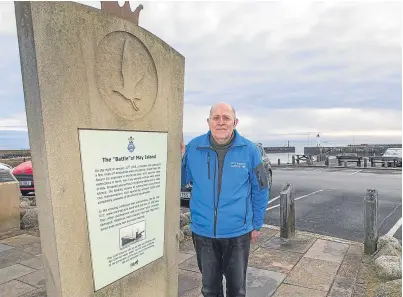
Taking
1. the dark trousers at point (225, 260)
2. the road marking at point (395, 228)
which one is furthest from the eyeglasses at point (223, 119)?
the road marking at point (395, 228)

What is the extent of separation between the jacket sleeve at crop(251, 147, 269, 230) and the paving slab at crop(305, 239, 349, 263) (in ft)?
7.85

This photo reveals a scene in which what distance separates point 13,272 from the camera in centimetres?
444

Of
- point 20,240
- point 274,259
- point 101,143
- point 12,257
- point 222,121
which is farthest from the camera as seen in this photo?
point 20,240

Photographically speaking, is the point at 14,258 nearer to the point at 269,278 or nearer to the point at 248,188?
the point at 269,278

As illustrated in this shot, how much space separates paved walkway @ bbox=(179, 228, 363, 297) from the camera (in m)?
3.88

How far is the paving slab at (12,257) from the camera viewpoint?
4749mm

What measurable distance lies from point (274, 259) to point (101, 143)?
351cm

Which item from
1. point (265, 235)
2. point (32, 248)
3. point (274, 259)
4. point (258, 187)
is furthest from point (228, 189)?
point (32, 248)

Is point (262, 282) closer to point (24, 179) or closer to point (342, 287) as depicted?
point (342, 287)

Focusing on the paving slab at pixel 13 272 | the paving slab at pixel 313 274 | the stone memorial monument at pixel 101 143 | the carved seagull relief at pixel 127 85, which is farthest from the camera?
the paving slab at pixel 13 272

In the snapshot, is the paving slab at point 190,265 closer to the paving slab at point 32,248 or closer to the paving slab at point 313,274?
the paving slab at point 313,274

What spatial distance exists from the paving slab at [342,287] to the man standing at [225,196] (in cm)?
147

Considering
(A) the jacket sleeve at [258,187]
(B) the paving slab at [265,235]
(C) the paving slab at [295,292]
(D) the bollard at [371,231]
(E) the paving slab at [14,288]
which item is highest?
(A) the jacket sleeve at [258,187]

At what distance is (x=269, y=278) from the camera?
13.8ft
